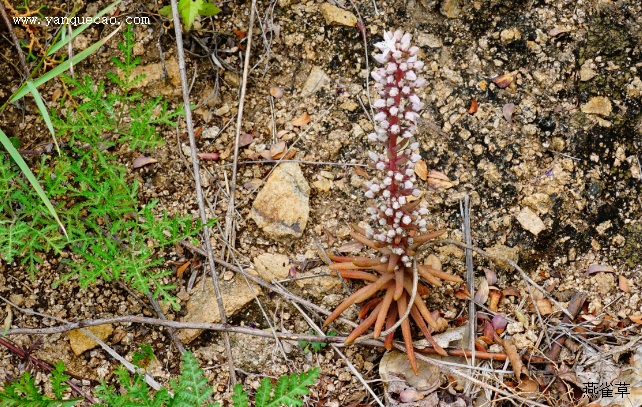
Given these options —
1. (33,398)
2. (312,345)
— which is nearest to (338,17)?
(312,345)

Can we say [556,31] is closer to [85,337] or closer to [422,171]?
[422,171]

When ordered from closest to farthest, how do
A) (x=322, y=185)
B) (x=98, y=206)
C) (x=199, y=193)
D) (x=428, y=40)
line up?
(x=98, y=206), (x=199, y=193), (x=322, y=185), (x=428, y=40)

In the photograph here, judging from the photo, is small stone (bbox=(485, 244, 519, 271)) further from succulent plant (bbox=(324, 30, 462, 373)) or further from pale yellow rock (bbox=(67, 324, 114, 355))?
pale yellow rock (bbox=(67, 324, 114, 355))

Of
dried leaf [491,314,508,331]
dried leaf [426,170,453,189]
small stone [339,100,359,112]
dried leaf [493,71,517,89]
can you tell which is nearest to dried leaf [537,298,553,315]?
dried leaf [491,314,508,331]

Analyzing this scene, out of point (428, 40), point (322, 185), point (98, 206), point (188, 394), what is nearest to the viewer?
point (188, 394)

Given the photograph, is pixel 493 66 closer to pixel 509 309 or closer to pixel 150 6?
pixel 509 309

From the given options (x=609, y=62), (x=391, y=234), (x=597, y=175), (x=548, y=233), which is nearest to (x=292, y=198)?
(x=391, y=234)

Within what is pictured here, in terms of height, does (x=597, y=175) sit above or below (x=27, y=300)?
above

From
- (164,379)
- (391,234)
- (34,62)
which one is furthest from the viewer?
(34,62)
